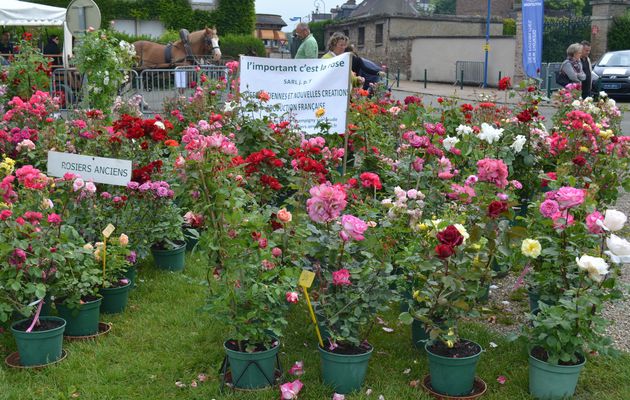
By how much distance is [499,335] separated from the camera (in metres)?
4.05

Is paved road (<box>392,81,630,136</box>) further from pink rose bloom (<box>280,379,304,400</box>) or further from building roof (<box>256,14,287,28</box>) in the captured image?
building roof (<box>256,14,287,28</box>)

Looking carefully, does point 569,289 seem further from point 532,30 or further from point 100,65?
point 532,30

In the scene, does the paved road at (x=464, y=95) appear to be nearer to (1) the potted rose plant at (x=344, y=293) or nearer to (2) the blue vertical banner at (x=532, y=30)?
(2) the blue vertical banner at (x=532, y=30)

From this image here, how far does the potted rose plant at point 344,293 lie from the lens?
329cm

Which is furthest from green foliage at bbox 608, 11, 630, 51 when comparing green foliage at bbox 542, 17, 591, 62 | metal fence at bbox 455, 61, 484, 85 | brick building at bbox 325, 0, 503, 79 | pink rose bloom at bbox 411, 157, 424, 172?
pink rose bloom at bbox 411, 157, 424, 172

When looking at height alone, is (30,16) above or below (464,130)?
above

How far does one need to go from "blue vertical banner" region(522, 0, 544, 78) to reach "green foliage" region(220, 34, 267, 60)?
12.5m

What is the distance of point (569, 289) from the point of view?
3439 mm

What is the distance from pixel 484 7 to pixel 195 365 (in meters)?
58.6

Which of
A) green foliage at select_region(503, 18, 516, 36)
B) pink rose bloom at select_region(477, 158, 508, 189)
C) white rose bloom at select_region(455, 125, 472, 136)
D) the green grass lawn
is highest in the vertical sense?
green foliage at select_region(503, 18, 516, 36)

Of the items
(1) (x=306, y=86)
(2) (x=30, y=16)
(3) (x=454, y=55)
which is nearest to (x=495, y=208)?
(1) (x=306, y=86)

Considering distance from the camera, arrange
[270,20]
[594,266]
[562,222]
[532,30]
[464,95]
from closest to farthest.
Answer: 1. [594,266]
2. [562,222]
3. [532,30]
4. [464,95]
5. [270,20]

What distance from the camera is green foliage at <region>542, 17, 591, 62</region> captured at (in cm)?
2905

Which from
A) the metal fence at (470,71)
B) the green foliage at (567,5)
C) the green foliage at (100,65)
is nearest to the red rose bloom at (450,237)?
the green foliage at (100,65)
